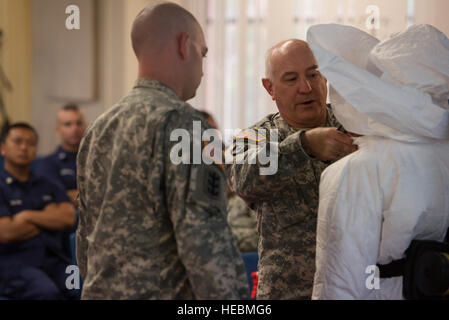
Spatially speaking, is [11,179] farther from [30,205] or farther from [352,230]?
[352,230]

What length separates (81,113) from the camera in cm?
458

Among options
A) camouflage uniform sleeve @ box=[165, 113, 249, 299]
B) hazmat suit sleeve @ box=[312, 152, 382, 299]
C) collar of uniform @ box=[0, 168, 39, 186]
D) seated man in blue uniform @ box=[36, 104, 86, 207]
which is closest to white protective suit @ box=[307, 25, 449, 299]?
hazmat suit sleeve @ box=[312, 152, 382, 299]

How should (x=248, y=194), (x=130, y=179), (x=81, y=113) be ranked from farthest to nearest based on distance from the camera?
1. (x=81, y=113)
2. (x=248, y=194)
3. (x=130, y=179)

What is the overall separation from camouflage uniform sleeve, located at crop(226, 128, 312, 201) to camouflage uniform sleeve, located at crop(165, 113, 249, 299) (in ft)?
1.29

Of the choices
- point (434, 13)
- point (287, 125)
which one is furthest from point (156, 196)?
point (434, 13)

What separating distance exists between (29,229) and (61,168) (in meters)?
1.11

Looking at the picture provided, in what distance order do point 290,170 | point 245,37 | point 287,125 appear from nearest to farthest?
point 290,170 → point 287,125 → point 245,37

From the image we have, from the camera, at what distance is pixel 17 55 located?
4.82 metres

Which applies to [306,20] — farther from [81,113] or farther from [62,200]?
[62,200]

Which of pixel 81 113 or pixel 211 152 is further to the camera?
pixel 81 113

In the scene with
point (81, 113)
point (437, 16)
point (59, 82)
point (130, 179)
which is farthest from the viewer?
point (59, 82)

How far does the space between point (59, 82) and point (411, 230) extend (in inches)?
165

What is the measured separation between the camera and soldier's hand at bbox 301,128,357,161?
1501 millimetres

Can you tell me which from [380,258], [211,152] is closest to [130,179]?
[211,152]
